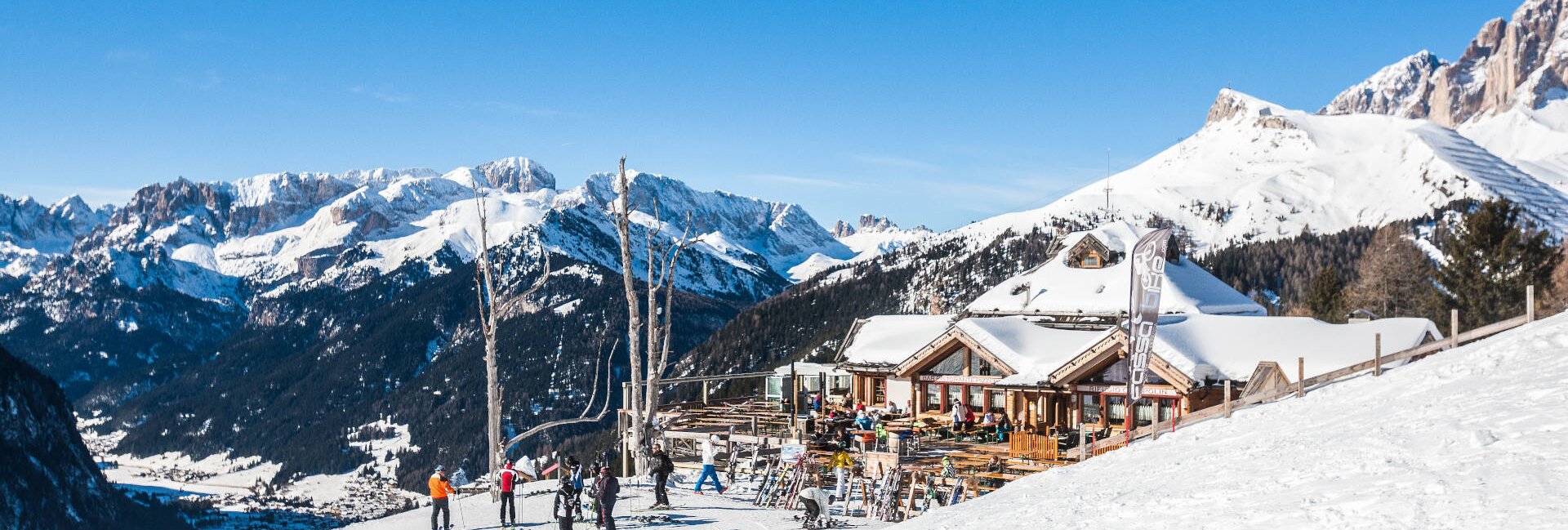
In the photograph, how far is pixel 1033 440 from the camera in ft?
105

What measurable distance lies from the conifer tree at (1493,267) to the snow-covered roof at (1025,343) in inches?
1177

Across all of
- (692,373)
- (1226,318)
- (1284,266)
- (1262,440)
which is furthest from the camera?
(692,373)

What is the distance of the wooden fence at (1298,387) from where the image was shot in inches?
1091

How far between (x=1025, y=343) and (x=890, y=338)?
8.09 m

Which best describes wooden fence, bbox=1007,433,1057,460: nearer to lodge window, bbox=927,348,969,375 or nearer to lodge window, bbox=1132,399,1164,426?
lodge window, bbox=1132,399,1164,426

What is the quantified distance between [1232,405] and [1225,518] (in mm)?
12990

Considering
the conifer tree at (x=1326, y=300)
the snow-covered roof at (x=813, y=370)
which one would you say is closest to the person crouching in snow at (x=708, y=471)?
the snow-covered roof at (x=813, y=370)

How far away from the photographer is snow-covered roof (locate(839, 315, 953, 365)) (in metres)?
49.0

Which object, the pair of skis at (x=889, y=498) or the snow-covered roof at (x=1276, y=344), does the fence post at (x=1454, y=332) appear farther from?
the pair of skis at (x=889, y=498)

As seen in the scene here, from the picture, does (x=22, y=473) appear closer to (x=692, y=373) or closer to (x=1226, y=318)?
(x=692, y=373)

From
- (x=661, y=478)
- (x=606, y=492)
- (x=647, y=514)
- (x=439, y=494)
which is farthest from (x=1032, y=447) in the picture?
(x=439, y=494)

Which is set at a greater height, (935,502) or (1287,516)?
(1287,516)

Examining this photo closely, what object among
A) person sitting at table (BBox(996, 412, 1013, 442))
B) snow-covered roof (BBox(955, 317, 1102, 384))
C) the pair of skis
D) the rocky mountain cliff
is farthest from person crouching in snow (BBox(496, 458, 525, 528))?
the rocky mountain cliff

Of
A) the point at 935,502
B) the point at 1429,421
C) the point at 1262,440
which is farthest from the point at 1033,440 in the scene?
the point at 1429,421
